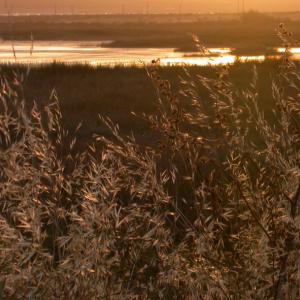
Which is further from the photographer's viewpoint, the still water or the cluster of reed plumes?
the still water

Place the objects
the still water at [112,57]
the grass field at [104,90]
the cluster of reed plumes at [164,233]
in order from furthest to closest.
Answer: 1. the still water at [112,57]
2. the grass field at [104,90]
3. the cluster of reed plumes at [164,233]

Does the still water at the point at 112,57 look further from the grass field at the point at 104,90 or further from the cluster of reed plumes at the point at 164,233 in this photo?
the cluster of reed plumes at the point at 164,233

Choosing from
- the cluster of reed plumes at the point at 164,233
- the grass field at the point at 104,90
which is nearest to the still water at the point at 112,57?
the grass field at the point at 104,90

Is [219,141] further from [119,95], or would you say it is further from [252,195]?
[119,95]

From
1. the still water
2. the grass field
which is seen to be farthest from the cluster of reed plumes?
the still water

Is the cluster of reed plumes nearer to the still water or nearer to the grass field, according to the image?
the grass field

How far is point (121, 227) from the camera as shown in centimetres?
352

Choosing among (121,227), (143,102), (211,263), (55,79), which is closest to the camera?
(211,263)

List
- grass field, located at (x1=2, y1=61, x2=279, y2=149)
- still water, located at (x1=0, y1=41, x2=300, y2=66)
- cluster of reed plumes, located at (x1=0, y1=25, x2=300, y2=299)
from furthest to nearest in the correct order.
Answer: still water, located at (x1=0, y1=41, x2=300, y2=66)
grass field, located at (x1=2, y1=61, x2=279, y2=149)
cluster of reed plumes, located at (x1=0, y1=25, x2=300, y2=299)

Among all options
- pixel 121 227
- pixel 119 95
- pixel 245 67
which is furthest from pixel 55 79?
pixel 121 227

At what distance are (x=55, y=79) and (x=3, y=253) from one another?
1728 centimetres

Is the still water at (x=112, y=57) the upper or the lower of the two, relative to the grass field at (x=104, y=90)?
lower

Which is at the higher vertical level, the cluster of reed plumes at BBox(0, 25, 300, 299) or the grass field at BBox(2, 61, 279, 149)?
the cluster of reed plumes at BBox(0, 25, 300, 299)

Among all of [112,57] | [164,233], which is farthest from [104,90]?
[112,57]
